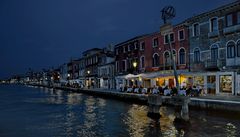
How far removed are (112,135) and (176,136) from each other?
13.1ft

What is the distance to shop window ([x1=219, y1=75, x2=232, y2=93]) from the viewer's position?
3129 centimetres

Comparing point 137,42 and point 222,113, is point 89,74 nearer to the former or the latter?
point 137,42

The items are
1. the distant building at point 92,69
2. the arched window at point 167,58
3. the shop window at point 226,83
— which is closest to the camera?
the shop window at point 226,83

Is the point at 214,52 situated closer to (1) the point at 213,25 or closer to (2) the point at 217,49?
(2) the point at 217,49

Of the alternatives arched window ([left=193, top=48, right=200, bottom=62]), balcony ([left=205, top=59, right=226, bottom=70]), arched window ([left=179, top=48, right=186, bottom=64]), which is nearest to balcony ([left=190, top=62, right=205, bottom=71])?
arched window ([left=193, top=48, right=200, bottom=62])

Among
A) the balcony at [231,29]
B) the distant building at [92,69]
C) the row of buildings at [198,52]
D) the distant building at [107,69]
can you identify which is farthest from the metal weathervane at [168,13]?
the distant building at [92,69]

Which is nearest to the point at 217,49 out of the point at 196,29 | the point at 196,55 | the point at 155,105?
the point at 196,55

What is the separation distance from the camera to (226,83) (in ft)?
Answer: 104

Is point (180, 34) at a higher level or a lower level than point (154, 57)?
higher

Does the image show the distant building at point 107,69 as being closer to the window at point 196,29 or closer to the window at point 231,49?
the window at point 196,29

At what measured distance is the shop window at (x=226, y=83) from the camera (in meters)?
31.3

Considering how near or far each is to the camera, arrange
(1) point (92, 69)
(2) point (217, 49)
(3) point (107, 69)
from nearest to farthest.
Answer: (2) point (217, 49) < (3) point (107, 69) < (1) point (92, 69)

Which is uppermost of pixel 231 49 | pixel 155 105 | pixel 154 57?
pixel 154 57

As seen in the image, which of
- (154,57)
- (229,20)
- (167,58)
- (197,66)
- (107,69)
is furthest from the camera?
(107,69)
